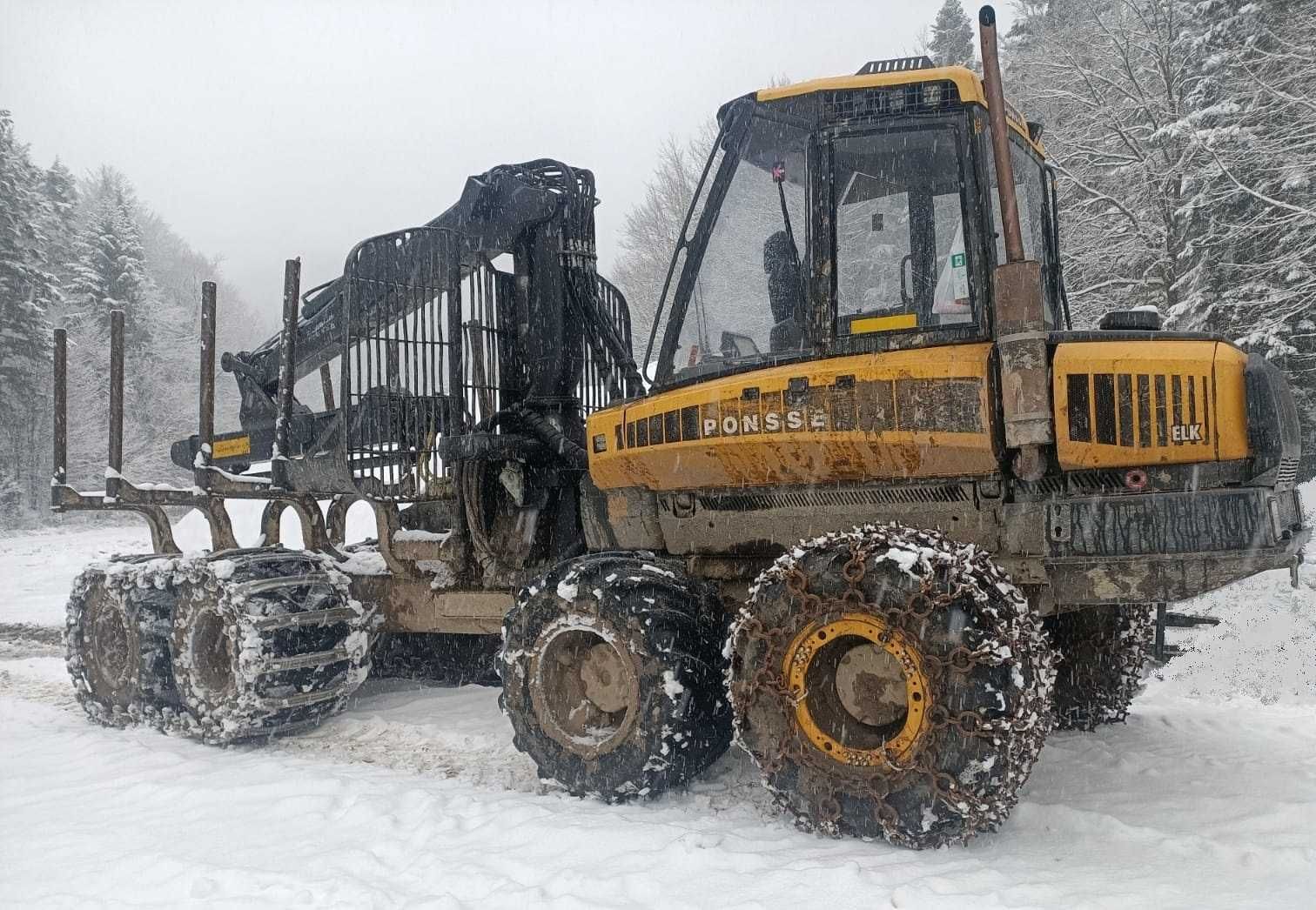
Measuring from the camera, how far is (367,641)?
619cm

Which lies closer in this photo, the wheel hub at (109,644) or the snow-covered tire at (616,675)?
the snow-covered tire at (616,675)

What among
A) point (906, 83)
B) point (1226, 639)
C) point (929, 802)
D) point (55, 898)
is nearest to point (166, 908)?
point (55, 898)

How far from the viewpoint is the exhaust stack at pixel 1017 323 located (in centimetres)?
351

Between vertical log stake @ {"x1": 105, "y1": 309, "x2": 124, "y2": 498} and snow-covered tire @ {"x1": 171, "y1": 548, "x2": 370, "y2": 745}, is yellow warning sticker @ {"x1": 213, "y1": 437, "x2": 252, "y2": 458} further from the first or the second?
snow-covered tire @ {"x1": 171, "y1": 548, "x2": 370, "y2": 745}

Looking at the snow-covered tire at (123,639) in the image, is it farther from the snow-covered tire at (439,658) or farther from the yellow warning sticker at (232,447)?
the snow-covered tire at (439,658)

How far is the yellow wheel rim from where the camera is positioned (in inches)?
140

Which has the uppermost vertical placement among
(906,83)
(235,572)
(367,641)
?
(906,83)

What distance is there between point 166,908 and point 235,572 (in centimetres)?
272

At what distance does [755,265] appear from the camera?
4.36 metres

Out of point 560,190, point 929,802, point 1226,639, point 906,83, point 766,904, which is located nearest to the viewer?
point 766,904

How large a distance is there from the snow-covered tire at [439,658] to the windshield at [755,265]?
314 centimetres

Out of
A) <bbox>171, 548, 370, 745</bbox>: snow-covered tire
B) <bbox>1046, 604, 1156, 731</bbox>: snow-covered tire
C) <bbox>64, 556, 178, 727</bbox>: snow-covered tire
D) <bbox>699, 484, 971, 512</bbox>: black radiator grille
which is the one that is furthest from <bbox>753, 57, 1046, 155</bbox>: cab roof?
<bbox>64, 556, 178, 727</bbox>: snow-covered tire

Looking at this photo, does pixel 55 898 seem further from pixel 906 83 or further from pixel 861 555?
pixel 906 83

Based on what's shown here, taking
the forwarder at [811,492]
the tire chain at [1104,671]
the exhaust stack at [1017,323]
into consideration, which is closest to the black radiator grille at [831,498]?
the forwarder at [811,492]
